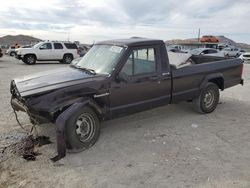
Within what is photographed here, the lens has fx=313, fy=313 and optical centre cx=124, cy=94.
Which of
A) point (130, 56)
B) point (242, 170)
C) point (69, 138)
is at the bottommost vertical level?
point (242, 170)

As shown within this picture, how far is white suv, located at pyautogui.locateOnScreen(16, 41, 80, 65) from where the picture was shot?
23534mm

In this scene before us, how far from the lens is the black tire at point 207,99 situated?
24.5ft

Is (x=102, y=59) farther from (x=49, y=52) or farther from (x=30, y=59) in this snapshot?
(x=49, y=52)

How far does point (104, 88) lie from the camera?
18.0ft

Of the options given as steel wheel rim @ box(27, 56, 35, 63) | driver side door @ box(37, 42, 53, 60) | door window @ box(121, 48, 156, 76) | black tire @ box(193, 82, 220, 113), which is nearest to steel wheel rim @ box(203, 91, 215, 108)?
black tire @ box(193, 82, 220, 113)

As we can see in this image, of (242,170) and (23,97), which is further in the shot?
(23,97)

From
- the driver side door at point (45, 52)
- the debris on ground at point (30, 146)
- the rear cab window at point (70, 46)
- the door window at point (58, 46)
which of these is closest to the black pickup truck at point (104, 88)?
the debris on ground at point (30, 146)

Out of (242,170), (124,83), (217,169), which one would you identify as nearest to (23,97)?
(124,83)

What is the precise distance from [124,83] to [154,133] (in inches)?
47.2

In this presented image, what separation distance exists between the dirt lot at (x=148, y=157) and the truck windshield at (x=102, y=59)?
50.3 inches

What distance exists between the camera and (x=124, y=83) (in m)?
5.75

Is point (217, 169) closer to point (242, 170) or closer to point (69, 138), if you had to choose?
point (242, 170)

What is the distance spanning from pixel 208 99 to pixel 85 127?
3627 mm

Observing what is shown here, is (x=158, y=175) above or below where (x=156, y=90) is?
below
